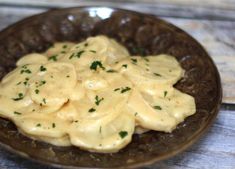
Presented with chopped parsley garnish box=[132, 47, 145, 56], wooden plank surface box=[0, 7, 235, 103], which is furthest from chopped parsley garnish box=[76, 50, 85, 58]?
wooden plank surface box=[0, 7, 235, 103]

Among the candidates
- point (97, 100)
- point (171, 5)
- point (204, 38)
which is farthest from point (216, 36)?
point (97, 100)

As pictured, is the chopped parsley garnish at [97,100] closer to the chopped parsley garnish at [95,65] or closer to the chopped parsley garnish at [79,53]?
the chopped parsley garnish at [95,65]

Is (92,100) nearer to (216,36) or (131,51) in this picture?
(131,51)

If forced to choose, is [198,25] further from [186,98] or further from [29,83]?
[29,83]

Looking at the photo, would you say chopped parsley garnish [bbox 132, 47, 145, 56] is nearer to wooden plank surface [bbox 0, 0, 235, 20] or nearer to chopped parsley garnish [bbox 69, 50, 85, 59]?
chopped parsley garnish [bbox 69, 50, 85, 59]

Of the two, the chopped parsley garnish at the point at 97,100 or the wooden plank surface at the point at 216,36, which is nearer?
the chopped parsley garnish at the point at 97,100

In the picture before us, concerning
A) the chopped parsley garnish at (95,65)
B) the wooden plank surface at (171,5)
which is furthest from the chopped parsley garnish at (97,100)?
the wooden plank surface at (171,5)
